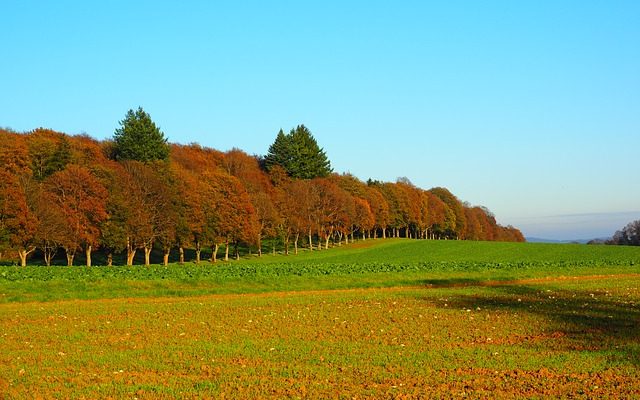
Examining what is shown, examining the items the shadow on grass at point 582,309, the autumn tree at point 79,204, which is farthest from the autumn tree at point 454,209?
the shadow on grass at point 582,309

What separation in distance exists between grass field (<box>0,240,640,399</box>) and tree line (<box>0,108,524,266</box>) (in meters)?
31.6

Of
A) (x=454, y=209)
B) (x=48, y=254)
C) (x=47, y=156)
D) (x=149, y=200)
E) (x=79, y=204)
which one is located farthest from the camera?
(x=454, y=209)

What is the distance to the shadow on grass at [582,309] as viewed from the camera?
16.7 meters

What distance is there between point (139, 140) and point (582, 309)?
82.1m

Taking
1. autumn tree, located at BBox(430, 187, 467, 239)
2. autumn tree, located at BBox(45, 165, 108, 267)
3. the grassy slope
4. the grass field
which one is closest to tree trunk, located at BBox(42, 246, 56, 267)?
autumn tree, located at BBox(45, 165, 108, 267)

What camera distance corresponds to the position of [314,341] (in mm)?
17781

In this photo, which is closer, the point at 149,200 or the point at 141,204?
the point at 141,204

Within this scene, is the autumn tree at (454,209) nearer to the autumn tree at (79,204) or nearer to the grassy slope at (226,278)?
the grassy slope at (226,278)

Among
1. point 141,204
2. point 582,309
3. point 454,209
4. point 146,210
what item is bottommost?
point 582,309

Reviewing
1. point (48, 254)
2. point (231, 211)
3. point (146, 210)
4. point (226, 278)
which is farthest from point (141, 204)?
point (226, 278)

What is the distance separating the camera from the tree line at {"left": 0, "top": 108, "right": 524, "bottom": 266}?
66188mm

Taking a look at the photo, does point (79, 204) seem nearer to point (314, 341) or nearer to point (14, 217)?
point (14, 217)

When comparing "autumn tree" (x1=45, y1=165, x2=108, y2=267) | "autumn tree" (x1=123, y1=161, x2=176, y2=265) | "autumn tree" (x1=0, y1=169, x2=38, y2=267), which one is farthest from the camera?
"autumn tree" (x1=123, y1=161, x2=176, y2=265)

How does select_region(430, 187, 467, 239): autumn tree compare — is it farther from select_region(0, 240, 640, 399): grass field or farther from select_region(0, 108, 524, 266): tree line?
select_region(0, 240, 640, 399): grass field
